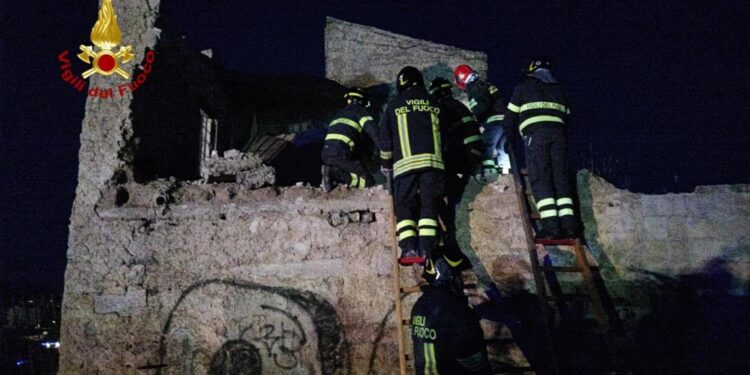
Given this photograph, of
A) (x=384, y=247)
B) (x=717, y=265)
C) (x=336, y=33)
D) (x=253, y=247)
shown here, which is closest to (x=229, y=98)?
(x=336, y=33)

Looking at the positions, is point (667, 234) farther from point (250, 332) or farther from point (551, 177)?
point (250, 332)

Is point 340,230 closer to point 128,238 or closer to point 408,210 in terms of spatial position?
point 408,210

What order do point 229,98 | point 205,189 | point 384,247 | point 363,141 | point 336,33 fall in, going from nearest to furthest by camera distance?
point 384,247 < point 205,189 < point 363,141 < point 229,98 < point 336,33

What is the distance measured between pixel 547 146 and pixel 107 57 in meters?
4.79

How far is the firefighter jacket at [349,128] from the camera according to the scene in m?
4.70

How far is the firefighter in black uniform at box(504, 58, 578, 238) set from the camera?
3.75m

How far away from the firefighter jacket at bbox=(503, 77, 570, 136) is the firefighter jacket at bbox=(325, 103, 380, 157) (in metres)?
1.48

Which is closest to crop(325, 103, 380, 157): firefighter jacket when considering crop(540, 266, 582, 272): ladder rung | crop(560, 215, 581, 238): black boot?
crop(560, 215, 581, 238): black boot

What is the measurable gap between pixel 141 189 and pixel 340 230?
212 cm

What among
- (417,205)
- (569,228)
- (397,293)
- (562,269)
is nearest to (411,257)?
(397,293)

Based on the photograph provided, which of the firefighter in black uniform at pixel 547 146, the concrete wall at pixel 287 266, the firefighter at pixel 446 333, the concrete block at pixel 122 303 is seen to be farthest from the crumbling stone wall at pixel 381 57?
the firefighter at pixel 446 333

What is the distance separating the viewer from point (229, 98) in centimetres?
908

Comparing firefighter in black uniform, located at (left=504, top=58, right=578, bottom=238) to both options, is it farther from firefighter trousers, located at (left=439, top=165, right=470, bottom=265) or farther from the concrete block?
the concrete block

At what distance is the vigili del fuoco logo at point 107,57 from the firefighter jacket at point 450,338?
411 cm
